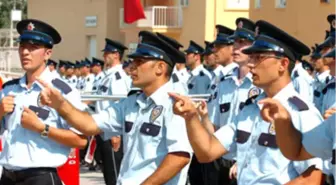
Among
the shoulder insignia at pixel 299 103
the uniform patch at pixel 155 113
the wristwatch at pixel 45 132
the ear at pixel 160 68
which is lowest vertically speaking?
the wristwatch at pixel 45 132

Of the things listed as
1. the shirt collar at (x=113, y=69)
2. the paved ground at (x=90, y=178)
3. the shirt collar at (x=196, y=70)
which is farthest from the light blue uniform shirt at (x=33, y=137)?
the shirt collar at (x=196, y=70)

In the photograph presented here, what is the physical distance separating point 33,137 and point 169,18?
3584cm

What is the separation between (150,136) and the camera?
6.70 meters

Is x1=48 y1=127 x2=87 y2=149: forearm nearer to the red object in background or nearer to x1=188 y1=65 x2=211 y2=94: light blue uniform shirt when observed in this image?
the red object in background

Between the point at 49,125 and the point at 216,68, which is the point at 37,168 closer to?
the point at 49,125

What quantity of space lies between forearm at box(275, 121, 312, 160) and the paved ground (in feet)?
35.8

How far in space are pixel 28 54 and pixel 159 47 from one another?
1027 millimetres

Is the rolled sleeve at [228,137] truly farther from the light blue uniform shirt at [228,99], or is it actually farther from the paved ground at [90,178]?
the paved ground at [90,178]

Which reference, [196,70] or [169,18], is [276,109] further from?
[169,18]

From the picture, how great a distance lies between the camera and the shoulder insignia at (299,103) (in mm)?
5820

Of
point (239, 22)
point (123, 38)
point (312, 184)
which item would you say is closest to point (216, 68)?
point (239, 22)

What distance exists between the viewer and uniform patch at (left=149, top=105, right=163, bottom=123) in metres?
6.74

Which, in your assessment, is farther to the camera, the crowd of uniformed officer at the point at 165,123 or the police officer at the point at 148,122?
the police officer at the point at 148,122

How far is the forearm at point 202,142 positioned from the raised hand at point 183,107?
47 millimetres
